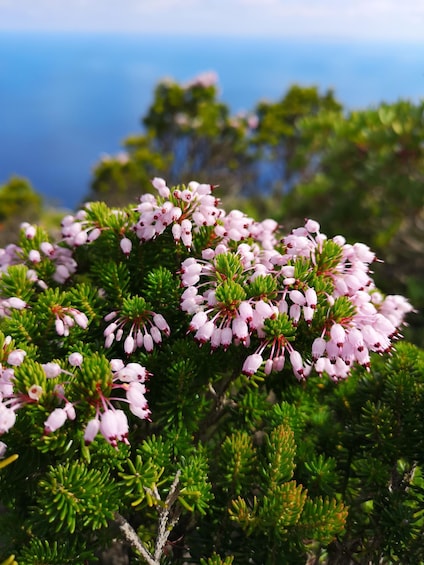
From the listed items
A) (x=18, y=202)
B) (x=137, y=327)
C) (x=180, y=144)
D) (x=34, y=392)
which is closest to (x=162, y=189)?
(x=137, y=327)

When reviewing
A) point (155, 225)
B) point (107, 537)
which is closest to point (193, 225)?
point (155, 225)

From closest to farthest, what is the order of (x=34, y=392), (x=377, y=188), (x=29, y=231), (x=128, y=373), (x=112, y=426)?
(x=112, y=426)
(x=34, y=392)
(x=128, y=373)
(x=29, y=231)
(x=377, y=188)

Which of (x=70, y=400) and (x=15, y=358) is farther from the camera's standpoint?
(x=15, y=358)

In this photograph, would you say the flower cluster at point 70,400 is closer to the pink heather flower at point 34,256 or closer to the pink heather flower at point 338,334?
the pink heather flower at point 338,334

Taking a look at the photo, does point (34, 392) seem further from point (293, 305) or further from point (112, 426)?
point (293, 305)

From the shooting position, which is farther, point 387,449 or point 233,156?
point 233,156

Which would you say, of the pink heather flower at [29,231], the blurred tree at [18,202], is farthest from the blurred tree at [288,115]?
the pink heather flower at [29,231]

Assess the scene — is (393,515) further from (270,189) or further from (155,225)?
(270,189)

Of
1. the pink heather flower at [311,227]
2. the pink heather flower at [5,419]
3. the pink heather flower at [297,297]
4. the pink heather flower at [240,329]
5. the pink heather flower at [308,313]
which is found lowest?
the pink heather flower at [5,419]

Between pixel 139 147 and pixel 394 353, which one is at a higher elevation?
pixel 394 353
